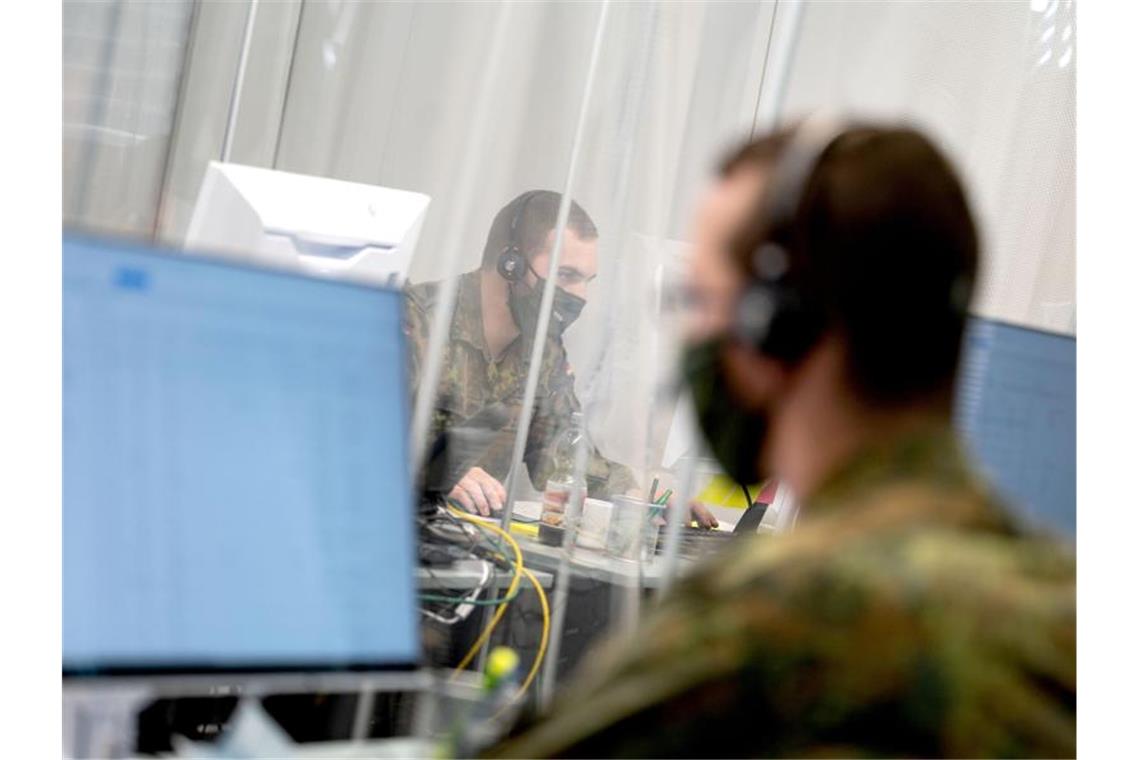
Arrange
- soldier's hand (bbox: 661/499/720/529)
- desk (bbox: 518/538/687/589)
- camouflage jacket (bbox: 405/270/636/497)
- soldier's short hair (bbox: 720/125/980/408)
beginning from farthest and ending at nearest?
soldier's hand (bbox: 661/499/720/529) < camouflage jacket (bbox: 405/270/636/497) < desk (bbox: 518/538/687/589) < soldier's short hair (bbox: 720/125/980/408)

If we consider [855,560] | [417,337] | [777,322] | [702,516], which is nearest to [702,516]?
[702,516]

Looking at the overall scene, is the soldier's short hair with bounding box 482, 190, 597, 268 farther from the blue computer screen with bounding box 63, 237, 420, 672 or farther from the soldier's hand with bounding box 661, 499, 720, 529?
the blue computer screen with bounding box 63, 237, 420, 672

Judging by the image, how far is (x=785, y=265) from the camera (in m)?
0.86

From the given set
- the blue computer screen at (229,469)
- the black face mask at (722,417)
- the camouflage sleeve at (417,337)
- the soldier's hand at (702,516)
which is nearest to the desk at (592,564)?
the camouflage sleeve at (417,337)

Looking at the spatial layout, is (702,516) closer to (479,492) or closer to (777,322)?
(479,492)

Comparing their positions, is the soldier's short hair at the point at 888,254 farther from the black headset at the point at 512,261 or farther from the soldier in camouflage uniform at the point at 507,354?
the black headset at the point at 512,261

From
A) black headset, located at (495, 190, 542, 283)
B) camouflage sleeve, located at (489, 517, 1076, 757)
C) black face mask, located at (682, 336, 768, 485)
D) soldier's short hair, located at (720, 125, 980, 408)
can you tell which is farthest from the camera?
black headset, located at (495, 190, 542, 283)

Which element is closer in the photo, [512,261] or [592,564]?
[592,564]

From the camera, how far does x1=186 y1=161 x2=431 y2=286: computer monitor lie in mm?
1654

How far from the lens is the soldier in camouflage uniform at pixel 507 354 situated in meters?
2.27

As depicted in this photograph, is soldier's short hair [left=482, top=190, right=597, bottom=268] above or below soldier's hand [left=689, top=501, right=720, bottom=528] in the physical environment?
above

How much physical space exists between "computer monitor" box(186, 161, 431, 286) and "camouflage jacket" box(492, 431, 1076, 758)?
939 mm

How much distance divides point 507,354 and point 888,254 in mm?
1585

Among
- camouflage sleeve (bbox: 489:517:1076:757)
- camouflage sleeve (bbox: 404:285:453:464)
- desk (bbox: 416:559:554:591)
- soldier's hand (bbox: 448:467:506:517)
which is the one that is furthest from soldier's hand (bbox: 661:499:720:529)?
camouflage sleeve (bbox: 489:517:1076:757)
